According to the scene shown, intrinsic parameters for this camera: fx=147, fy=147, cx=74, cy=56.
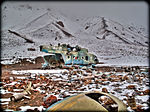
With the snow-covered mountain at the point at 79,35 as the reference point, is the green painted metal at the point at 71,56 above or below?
below

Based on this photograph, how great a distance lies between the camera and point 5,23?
88.4 feet

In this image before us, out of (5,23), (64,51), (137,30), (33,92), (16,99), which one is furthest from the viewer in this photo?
(137,30)

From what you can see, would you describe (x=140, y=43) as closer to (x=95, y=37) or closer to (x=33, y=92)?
(x=95, y=37)

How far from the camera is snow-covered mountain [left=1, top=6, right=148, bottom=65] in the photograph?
25159 mm

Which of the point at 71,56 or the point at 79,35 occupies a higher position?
the point at 79,35

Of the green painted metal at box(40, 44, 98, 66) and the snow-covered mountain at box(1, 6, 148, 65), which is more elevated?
the snow-covered mountain at box(1, 6, 148, 65)

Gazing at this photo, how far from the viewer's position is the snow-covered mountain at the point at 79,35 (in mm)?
25159

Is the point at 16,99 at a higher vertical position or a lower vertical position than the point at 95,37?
lower

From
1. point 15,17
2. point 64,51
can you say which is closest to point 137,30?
point 64,51

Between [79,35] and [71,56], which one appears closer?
[71,56]

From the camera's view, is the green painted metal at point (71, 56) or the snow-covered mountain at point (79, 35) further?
the snow-covered mountain at point (79, 35)

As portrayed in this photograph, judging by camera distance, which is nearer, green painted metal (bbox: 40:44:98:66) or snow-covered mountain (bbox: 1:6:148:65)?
green painted metal (bbox: 40:44:98:66)

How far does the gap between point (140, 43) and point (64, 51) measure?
22.0 metres

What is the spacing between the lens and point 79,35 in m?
31.2
